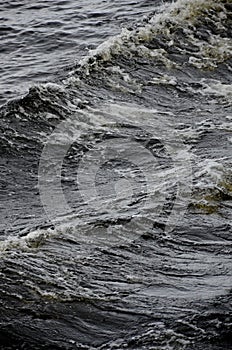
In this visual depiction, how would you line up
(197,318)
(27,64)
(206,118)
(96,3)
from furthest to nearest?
1. (96,3)
2. (27,64)
3. (206,118)
4. (197,318)

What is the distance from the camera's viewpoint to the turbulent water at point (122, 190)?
508 cm

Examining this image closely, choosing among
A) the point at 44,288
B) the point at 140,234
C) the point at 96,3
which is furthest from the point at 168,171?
the point at 96,3

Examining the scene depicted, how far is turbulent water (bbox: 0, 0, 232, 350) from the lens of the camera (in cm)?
508

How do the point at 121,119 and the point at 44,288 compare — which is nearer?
the point at 44,288

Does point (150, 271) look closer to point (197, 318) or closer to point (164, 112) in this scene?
point (197, 318)

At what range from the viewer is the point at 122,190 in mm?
7223

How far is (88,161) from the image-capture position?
7.95 metres

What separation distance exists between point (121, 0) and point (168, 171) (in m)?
6.91

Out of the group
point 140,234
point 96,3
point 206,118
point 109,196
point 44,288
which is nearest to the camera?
point 44,288

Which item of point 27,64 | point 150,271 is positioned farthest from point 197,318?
point 27,64

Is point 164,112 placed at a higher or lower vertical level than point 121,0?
lower

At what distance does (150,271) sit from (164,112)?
3.77 metres

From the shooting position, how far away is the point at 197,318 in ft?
16.3

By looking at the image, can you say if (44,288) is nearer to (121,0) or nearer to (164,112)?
(164,112)
